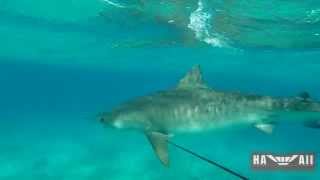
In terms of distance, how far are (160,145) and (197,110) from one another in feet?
3.46

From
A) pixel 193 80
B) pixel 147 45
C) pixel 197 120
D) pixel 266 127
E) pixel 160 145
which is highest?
pixel 147 45

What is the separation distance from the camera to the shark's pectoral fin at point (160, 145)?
25.8 feet

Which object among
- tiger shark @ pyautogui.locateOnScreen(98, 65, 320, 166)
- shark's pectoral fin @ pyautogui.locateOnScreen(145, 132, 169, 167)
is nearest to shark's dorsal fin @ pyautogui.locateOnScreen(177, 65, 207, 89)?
tiger shark @ pyautogui.locateOnScreen(98, 65, 320, 166)

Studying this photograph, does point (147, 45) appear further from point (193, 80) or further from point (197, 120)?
point (197, 120)

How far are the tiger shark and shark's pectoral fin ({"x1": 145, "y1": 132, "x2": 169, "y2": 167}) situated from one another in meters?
0.03

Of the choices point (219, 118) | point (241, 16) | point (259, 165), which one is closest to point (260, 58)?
point (241, 16)

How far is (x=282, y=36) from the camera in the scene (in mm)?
26484

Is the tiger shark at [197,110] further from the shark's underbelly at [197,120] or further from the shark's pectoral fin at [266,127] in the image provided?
the shark's pectoral fin at [266,127]

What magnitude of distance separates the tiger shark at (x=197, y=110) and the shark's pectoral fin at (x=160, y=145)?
32 mm

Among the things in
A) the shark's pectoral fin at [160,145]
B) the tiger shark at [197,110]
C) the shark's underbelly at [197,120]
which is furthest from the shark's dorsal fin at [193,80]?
the shark's pectoral fin at [160,145]

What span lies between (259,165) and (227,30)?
29.4 feet

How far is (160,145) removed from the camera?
8.01 metres

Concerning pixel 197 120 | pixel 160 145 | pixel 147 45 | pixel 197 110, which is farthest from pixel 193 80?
pixel 147 45

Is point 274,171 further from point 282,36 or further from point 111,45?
point 111,45
